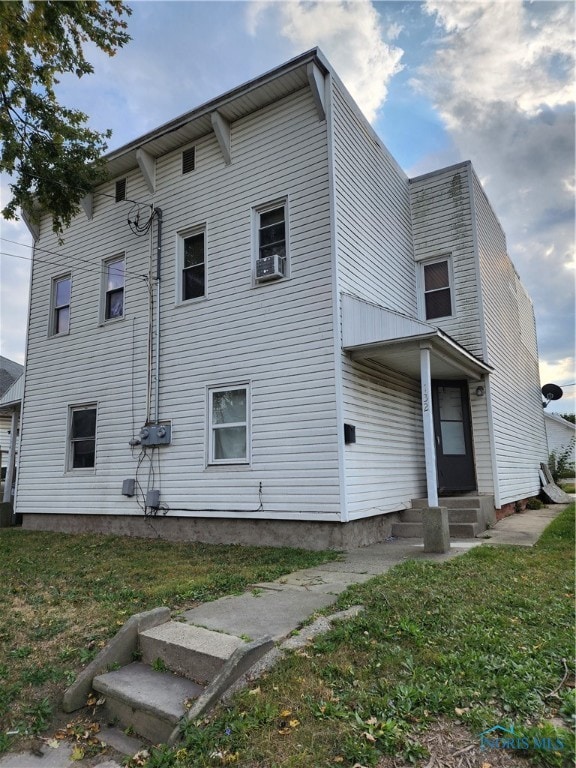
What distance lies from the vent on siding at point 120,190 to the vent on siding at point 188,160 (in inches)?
66.8

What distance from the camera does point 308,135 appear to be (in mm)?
8211

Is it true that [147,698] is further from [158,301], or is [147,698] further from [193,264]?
[193,264]

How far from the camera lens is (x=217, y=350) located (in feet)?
28.3

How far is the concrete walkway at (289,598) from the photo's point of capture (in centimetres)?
275

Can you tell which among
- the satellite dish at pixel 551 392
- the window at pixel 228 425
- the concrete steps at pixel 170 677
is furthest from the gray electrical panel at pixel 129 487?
the satellite dish at pixel 551 392

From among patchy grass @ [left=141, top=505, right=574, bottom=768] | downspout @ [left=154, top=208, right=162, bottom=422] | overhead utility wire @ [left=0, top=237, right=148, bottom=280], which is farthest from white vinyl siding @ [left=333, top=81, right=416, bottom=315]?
patchy grass @ [left=141, top=505, right=574, bottom=768]

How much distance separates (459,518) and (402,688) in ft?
20.1

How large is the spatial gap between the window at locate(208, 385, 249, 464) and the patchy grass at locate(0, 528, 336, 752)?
1502mm

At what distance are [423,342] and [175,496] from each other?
4977mm

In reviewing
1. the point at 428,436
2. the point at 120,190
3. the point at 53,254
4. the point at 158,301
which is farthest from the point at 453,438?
the point at 53,254

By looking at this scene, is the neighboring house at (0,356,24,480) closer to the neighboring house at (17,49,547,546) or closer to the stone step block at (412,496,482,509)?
the neighboring house at (17,49,547,546)

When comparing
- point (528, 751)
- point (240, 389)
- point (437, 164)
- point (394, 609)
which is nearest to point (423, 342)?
point (240, 389)

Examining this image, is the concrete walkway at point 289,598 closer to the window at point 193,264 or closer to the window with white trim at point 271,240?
the window with white trim at point 271,240

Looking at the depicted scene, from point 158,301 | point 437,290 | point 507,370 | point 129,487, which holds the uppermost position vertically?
point 437,290
